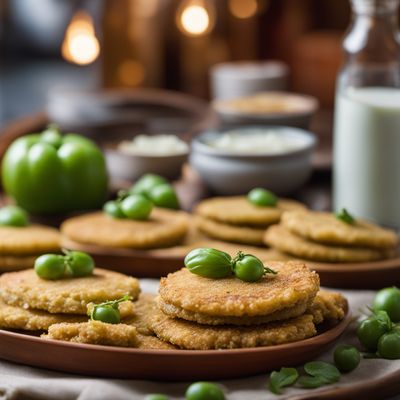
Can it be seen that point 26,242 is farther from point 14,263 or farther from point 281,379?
point 281,379

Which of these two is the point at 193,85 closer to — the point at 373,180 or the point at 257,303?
the point at 373,180

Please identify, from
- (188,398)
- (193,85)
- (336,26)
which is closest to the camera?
(188,398)

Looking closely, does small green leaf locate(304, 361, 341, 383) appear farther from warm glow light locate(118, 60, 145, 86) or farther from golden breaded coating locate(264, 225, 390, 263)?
warm glow light locate(118, 60, 145, 86)

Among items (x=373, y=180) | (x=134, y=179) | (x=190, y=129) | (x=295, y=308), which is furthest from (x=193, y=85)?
(x=295, y=308)

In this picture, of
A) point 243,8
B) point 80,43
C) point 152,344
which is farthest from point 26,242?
point 243,8

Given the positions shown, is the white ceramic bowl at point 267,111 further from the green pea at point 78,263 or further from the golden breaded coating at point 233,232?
the green pea at point 78,263

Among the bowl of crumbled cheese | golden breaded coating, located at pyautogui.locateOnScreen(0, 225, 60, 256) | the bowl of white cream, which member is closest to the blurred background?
the bowl of crumbled cheese

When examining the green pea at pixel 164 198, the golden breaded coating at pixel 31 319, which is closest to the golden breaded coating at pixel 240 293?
the golden breaded coating at pixel 31 319
